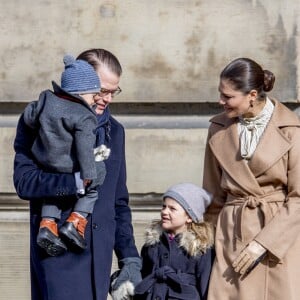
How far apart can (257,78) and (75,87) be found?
729 mm

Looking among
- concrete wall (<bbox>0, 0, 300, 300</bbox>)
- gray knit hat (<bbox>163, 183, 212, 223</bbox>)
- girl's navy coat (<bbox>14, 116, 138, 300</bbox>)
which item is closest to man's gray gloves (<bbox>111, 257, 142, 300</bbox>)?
girl's navy coat (<bbox>14, 116, 138, 300</bbox>)

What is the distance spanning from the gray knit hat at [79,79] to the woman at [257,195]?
55 centimetres

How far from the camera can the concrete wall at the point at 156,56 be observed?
5512 millimetres

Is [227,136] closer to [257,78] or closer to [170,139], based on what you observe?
[257,78]

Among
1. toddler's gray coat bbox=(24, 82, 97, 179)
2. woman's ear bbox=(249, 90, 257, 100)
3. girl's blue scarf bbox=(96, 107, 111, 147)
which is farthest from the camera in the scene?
woman's ear bbox=(249, 90, 257, 100)

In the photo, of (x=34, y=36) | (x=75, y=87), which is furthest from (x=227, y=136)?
(x=34, y=36)

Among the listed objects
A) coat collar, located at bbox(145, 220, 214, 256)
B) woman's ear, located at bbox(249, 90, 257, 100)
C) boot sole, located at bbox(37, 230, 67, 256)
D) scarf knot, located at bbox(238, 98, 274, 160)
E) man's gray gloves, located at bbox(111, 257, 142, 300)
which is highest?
woman's ear, located at bbox(249, 90, 257, 100)

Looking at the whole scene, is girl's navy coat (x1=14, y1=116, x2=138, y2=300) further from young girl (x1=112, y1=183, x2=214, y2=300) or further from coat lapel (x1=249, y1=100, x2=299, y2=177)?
coat lapel (x1=249, y1=100, x2=299, y2=177)

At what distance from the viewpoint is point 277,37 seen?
18.0 feet

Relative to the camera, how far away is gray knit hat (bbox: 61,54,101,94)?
155 inches

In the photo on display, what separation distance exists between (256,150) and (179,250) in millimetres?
492

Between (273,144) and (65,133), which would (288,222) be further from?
(65,133)

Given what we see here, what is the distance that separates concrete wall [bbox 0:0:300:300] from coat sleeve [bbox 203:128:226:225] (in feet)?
3.51

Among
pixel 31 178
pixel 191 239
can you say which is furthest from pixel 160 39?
pixel 31 178
